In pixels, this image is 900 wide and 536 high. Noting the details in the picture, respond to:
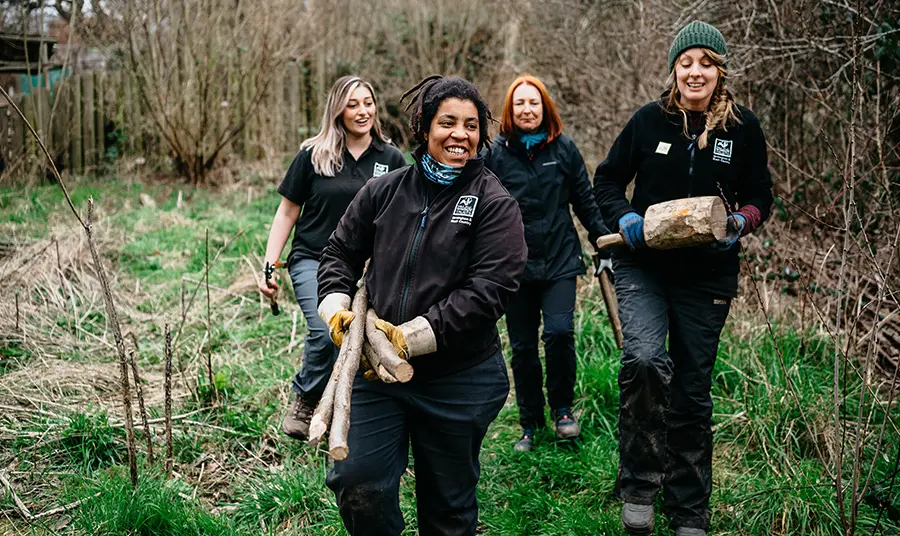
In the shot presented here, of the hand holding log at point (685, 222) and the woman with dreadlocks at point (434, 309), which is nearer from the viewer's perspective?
the woman with dreadlocks at point (434, 309)

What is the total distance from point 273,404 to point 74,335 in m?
1.93

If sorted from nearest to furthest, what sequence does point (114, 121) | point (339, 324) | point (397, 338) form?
point (397, 338) < point (339, 324) < point (114, 121)

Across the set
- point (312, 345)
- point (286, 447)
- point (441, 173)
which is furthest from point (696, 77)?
point (286, 447)

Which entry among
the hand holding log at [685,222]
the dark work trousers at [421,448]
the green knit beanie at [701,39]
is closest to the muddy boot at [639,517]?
the dark work trousers at [421,448]

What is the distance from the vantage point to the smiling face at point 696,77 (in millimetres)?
3564

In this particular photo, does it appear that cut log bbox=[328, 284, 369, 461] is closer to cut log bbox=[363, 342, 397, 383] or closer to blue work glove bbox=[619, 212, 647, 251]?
cut log bbox=[363, 342, 397, 383]

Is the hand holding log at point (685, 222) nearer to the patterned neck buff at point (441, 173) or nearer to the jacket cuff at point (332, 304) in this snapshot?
the patterned neck buff at point (441, 173)

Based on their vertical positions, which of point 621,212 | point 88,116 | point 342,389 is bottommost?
point 342,389

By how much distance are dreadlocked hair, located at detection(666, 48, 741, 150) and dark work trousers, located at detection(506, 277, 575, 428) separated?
1374 millimetres

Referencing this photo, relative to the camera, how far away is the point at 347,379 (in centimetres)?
259

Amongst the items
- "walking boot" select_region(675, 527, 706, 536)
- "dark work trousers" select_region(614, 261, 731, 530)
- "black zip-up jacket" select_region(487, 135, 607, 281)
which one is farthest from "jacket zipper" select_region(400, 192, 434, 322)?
"black zip-up jacket" select_region(487, 135, 607, 281)

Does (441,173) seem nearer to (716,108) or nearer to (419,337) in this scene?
(419,337)

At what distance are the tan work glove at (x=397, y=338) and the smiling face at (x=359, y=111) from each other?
2.25 m

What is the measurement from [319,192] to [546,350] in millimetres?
1665
